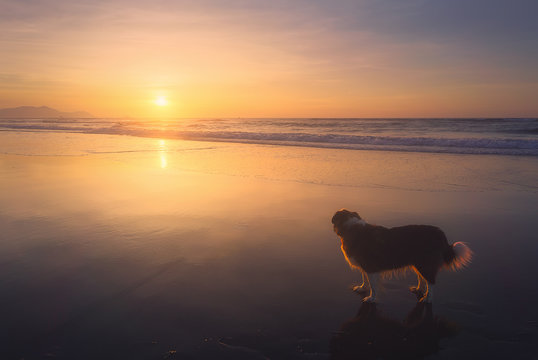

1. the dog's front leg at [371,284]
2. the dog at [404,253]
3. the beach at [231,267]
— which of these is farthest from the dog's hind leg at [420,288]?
the dog's front leg at [371,284]

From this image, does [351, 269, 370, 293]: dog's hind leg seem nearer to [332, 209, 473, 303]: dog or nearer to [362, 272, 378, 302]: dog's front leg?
[332, 209, 473, 303]: dog

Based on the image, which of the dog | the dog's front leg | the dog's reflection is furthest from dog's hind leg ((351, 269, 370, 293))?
the dog's reflection

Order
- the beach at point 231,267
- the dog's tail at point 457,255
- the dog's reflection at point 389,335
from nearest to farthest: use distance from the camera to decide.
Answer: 1. the dog's reflection at point 389,335
2. the beach at point 231,267
3. the dog's tail at point 457,255

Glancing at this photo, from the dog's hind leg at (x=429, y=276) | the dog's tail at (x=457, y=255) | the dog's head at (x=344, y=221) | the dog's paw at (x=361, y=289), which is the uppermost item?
the dog's head at (x=344, y=221)

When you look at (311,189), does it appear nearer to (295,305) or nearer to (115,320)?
(295,305)

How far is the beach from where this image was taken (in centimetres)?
305

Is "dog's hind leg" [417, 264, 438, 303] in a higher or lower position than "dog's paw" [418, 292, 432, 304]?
higher

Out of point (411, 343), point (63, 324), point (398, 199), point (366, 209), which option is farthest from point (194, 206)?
point (411, 343)

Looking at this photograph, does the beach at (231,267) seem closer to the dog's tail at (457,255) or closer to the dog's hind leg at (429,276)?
the dog's hind leg at (429,276)

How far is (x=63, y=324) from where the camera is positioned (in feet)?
10.5

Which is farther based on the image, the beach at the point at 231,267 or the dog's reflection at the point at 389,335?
the beach at the point at 231,267

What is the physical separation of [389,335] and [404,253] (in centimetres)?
90

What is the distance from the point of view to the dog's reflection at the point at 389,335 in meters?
2.95

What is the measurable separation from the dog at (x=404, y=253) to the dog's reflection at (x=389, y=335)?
0.99 feet
